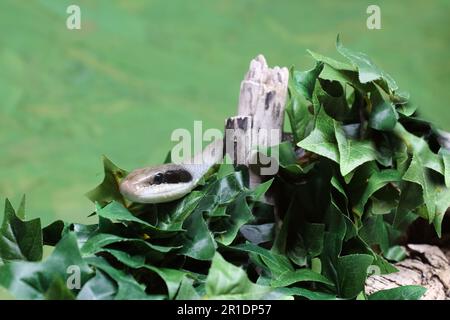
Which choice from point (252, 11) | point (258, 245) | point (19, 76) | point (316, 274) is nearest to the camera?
point (316, 274)

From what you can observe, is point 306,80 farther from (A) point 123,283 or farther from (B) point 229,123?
(A) point 123,283

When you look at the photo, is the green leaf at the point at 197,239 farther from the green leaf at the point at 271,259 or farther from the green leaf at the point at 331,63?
the green leaf at the point at 331,63

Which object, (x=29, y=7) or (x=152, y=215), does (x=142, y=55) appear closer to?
(x=29, y=7)

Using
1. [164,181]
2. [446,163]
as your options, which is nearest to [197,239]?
[164,181]

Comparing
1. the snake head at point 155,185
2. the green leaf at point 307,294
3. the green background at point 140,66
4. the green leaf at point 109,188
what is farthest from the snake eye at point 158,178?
the green background at point 140,66

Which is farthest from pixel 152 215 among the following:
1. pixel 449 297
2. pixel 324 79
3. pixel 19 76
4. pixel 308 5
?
pixel 308 5

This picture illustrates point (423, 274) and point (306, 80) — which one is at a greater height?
point (306, 80)
